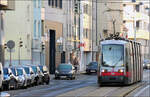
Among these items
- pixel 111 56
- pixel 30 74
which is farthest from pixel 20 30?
pixel 111 56

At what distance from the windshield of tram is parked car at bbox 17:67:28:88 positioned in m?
5.29

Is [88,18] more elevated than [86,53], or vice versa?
[88,18]

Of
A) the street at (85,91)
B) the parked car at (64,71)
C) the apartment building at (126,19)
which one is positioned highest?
the apartment building at (126,19)

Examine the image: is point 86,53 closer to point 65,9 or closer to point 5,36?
point 65,9

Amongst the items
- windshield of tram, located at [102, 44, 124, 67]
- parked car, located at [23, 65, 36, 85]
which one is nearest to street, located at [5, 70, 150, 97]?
parked car, located at [23, 65, 36, 85]

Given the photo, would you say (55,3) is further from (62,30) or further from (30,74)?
(30,74)

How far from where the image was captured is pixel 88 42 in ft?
289

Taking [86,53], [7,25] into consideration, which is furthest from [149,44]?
[7,25]

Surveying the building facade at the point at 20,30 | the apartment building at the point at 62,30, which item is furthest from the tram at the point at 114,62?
the apartment building at the point at 62,30

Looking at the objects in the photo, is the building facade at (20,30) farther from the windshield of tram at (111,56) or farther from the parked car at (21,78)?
the windshield of tram at (111,56)

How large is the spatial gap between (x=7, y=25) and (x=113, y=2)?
44739 mm

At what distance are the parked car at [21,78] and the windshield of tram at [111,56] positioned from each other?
529cm

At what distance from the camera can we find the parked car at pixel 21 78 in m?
36.9

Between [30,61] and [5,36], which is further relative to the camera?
[30,61]
